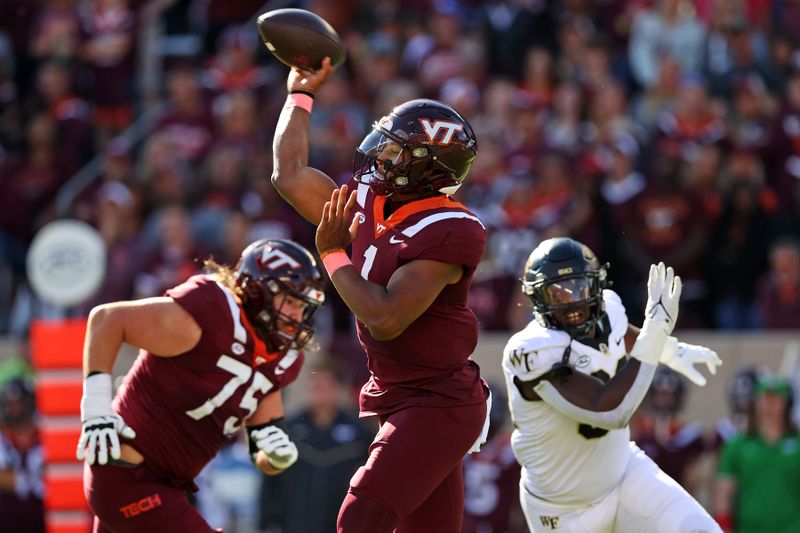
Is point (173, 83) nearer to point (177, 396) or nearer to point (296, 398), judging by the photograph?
point (296, 398)

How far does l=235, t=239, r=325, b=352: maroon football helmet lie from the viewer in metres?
5.33

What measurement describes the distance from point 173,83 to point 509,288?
13.0 ft

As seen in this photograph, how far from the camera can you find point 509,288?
9.12 metres

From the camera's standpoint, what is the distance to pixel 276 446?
5.45 metres

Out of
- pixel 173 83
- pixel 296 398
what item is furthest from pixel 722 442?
pixel 173 83

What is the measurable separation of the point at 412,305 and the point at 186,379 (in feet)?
4.07

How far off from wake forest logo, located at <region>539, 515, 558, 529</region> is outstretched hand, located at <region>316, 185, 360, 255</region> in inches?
63.3

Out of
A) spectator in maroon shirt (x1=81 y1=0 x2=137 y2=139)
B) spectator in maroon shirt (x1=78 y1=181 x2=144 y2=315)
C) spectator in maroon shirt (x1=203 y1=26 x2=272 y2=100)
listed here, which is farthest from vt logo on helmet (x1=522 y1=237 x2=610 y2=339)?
spectator in maroon shirt (x1=81 y1=0 x2=137 y2=139)

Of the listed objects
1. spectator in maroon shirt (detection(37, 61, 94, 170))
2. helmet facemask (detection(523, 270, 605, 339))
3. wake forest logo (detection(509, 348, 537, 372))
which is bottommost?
spectator in maroon shirt (detection(37, 61, 94, 170))

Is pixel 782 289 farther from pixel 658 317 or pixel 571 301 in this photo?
pixel 658 317

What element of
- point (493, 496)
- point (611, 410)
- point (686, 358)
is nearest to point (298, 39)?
point (611, 410)

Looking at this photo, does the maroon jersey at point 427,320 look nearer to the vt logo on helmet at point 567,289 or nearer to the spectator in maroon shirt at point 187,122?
the vt logo on helmet at point 567,289

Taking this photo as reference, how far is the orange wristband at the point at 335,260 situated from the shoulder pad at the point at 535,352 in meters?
1.04

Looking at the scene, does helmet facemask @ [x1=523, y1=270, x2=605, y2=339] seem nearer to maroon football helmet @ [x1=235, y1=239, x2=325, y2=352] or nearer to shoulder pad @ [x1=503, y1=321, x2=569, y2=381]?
shoulder pad @ [x1=503, y1=321, x2=569, y2=381]
